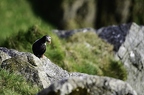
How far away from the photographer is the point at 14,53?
51.1 feet

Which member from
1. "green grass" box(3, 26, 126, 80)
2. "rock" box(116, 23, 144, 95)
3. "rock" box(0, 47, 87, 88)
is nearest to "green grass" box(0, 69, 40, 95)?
"rock" box(0, 47, 87, 88)

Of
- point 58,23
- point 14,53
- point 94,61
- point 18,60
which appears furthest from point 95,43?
point 58,23

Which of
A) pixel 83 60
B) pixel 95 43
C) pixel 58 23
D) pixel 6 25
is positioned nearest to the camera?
pixel 83 60

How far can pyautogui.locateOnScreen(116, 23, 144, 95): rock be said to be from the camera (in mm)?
21266

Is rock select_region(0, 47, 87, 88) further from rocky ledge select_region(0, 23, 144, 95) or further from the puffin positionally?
the puffin

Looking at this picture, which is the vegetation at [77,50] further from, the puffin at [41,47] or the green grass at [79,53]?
→ the puffin at [41,47]

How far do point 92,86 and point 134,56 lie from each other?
11033 mm

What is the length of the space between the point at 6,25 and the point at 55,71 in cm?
1907

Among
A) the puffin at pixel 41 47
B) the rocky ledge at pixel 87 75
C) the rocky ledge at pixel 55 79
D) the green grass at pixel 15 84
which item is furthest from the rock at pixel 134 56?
the green grass at pixel 15 84

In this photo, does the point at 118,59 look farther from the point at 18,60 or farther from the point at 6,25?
the point at 6,25

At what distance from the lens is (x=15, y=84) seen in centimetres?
1341

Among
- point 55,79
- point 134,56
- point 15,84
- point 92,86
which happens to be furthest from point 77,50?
point 92,86

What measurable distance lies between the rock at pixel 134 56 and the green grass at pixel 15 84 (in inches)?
318

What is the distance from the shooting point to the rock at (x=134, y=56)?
837 inches
